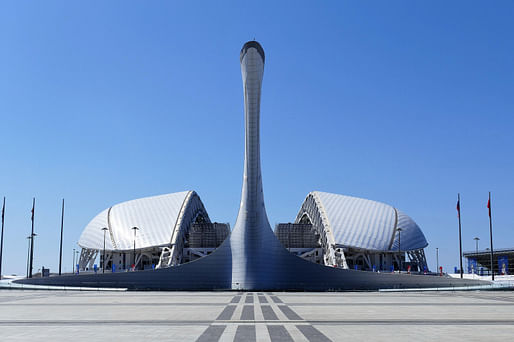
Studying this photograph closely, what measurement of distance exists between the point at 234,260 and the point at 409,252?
43985 mm

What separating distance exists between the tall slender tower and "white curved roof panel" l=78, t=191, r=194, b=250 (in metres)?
31.6

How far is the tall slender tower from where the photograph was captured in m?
52.1

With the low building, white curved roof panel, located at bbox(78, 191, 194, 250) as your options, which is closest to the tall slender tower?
white curved roof panel, located at bbox(78, 191, 194, 250)

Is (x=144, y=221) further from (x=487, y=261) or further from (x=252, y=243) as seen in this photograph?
(x=487, y=261)

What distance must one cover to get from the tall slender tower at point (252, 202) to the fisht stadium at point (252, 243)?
0.30 ft

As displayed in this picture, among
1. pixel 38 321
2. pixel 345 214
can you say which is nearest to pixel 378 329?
pixel 38 321

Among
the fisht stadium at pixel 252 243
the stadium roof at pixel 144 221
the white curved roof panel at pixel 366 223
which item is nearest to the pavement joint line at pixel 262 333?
the fisht stadium at pixel 252 243

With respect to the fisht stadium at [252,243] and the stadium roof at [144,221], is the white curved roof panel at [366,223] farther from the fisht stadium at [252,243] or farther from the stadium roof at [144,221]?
the stadium roof at [144,221]

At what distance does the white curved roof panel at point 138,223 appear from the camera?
274ft

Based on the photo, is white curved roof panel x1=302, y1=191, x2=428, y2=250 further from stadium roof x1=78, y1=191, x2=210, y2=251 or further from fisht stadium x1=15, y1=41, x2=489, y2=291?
stadium roof x1=78, y1=191, x2=210, y2=251

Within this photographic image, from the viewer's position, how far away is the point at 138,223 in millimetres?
86188

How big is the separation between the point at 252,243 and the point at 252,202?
12.5ft

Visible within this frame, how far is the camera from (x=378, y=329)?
1725 cm

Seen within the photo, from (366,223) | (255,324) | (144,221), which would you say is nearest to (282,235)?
(366,223)
